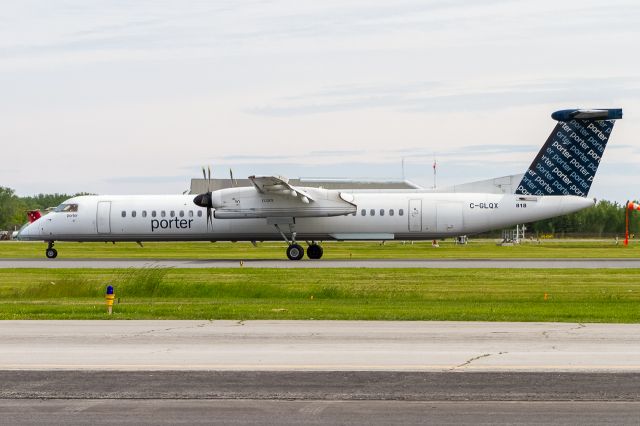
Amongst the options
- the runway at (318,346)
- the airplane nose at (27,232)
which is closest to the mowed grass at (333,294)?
the runway at (318,346)

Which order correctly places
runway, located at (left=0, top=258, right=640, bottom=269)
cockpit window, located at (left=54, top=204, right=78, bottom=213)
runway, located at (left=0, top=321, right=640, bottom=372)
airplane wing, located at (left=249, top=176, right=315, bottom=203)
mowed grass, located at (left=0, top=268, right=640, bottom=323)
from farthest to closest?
1. cockpit window, located at (left=54, top=204, right=78, bottom=213)
2. airplane wing, located at (left=249, top=176, right=315, bottom=203)
3. runway, located at (left=0, top=258, right=640, bottom=269)
4. mowed grass, located at (left=0, top=268, right=640, bottom=323)
5. runway, located at (left=0, top=321, right=640, bottom=372)

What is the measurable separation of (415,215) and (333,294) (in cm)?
1968

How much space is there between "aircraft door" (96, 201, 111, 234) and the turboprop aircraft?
148 cm

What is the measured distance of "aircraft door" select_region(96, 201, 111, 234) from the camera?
48219mm

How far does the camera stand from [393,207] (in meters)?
46.6

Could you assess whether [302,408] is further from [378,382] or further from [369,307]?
[369,307]

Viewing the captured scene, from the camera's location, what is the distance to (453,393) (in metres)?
A: 11.5

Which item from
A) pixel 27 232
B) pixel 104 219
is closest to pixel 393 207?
pixel 104 219

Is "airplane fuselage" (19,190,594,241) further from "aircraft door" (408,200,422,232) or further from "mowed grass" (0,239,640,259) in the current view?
"mowed grass" (0,239,640,259)

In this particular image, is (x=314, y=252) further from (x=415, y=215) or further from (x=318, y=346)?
(x=318, y=346)

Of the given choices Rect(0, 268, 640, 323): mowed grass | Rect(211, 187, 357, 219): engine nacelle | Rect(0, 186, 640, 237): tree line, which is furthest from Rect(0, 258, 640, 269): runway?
Rect(0, 186, 640, 237): tree line

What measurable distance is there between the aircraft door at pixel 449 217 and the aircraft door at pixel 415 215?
907 mm

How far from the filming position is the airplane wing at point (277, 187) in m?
44.2

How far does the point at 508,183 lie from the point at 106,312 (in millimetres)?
28745
